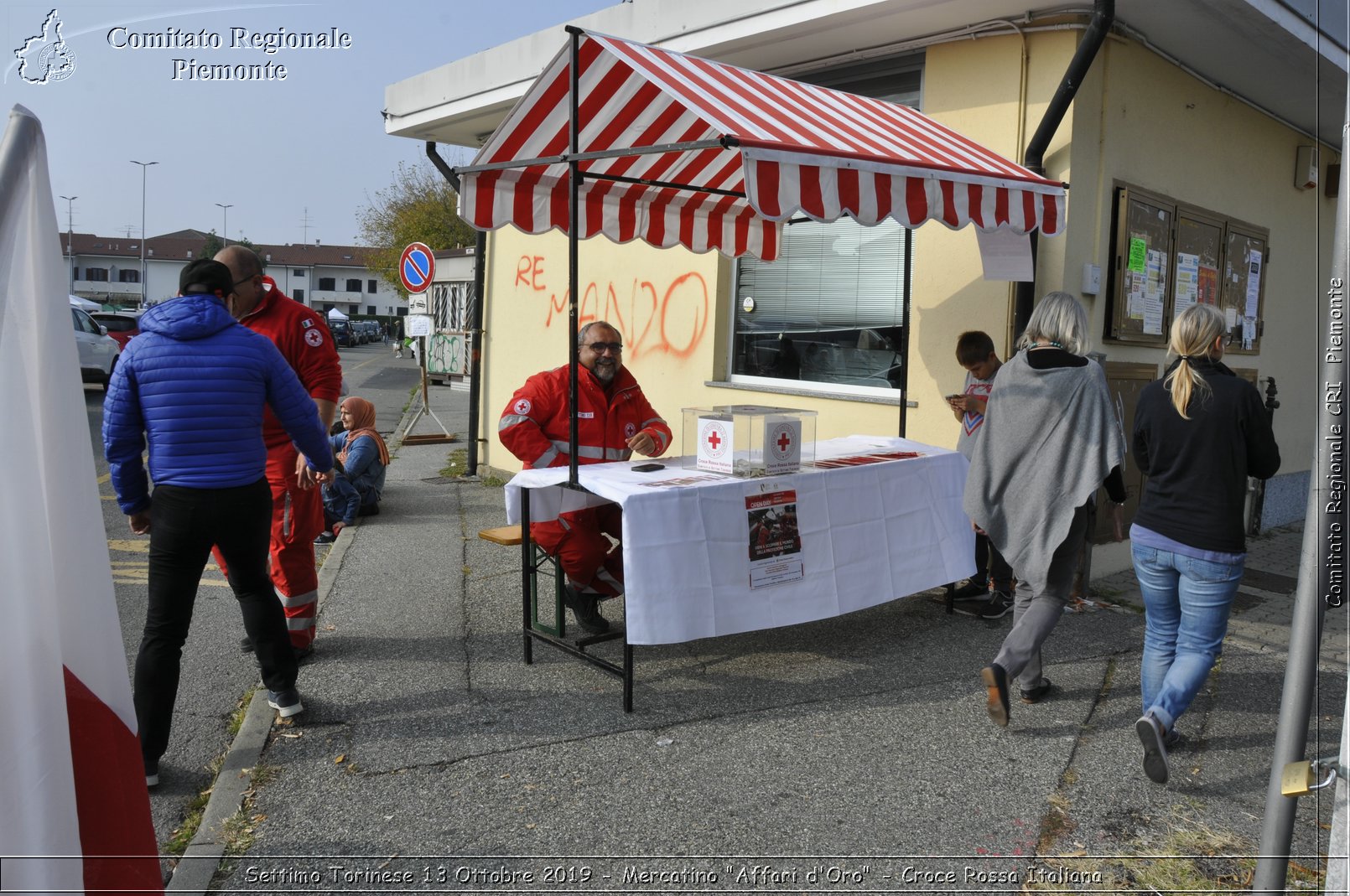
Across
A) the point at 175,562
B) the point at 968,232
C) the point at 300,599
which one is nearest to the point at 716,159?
the point at 968,232

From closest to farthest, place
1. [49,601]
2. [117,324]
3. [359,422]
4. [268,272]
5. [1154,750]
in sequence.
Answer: [49,601], [1154,750], [359,422], [117,324], [268,272]

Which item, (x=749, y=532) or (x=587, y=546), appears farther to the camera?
(x=587, y=546)

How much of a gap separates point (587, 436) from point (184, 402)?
1.96m

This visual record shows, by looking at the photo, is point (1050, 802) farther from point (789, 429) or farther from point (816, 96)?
point (816, 96)

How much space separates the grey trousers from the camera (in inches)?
165

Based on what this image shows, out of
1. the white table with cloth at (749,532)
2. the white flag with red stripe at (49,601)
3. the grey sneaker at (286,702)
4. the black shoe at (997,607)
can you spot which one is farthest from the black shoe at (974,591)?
the white flag with red stripe at (49,601)

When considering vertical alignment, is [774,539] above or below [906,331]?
below

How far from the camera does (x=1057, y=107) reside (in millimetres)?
5844

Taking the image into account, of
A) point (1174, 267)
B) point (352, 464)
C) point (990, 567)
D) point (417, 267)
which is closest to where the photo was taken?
point (990, 567)

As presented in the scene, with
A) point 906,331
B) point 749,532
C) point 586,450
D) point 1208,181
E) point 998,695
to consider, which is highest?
point 1208,181

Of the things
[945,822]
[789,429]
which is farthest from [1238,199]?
[945,822]

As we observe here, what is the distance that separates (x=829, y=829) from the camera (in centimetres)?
335

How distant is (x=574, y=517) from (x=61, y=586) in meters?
3.10

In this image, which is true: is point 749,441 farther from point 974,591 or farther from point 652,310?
point 652,310
